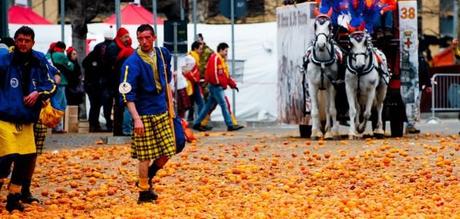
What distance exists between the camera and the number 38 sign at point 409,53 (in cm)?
2258

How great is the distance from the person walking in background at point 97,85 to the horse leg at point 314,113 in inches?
240

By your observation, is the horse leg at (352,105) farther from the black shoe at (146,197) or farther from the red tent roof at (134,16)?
the red tent roof at (134,16)

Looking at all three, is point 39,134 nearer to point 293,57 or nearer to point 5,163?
point 5,163

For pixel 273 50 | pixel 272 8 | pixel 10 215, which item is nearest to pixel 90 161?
pixel 10 215

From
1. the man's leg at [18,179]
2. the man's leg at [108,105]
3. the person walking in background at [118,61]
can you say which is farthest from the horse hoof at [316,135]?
the man's leg at [18,179]

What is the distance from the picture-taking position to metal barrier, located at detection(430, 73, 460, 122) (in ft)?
118

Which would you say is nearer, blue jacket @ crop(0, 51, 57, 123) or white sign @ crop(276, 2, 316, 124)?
blue jacket @ crop(0, 51, 57, 123)

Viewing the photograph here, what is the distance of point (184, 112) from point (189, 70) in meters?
1.01

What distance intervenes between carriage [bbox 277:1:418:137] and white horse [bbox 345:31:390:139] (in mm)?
396

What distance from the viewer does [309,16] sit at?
2181cm

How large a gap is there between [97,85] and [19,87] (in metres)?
15.2

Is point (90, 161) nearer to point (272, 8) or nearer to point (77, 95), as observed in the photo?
point (77, 95)

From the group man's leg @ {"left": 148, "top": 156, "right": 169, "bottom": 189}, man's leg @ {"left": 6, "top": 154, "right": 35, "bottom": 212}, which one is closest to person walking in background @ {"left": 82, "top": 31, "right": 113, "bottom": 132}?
man's leg @ {"left": 148, "top": 156, "right": 169, "bottom": 189}

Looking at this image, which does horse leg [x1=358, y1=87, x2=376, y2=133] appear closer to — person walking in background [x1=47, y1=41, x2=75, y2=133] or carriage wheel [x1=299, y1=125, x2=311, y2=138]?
carriage wheel [x1=299, y1=125, x2=311, y2=138]
